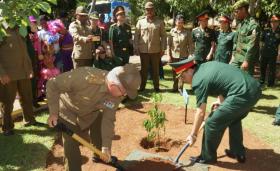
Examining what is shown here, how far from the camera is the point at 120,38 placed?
9953mm

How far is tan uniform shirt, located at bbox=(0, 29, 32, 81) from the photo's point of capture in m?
6.66

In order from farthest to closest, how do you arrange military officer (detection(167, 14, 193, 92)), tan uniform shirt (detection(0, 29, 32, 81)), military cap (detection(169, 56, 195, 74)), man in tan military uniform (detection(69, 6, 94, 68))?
military officer (detection(167, 14, 193, 92)), man in tan military uniform (detection(69, 6, 94, 68)), tan uniform shirt (detection(0, 29, 32, 81)), military cap (detection(169, 56, 195, 74))

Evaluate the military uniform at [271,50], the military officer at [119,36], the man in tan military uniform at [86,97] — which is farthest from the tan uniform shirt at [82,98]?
the military uniform at [271,50]

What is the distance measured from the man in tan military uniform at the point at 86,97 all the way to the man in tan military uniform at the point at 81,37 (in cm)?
445

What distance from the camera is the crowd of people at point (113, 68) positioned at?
4.46 m

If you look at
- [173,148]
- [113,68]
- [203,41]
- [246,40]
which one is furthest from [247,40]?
[113,68]

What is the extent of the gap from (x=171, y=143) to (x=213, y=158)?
1073 millimetres

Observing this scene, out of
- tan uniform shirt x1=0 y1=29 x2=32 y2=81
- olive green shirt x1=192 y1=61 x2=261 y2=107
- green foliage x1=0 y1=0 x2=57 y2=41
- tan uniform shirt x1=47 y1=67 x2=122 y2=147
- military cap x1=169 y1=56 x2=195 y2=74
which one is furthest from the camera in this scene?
tan uniform shirt x1=0 y1=29 x2=32 y2=81

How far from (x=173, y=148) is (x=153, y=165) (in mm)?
989

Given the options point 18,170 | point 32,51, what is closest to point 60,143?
point 18,170

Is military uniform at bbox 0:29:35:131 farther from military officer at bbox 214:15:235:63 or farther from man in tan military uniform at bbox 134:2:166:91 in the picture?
military officer at bbox 214:15:235:63

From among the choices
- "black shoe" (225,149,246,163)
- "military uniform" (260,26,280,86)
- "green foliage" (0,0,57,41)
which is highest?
"green foliage" (0,0,57,41)

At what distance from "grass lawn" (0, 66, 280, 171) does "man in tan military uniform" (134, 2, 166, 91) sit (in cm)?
113

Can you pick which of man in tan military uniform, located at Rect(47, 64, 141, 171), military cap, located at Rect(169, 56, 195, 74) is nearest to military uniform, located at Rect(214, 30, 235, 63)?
military cap, located at Rect(169, 56, 195, 74)
